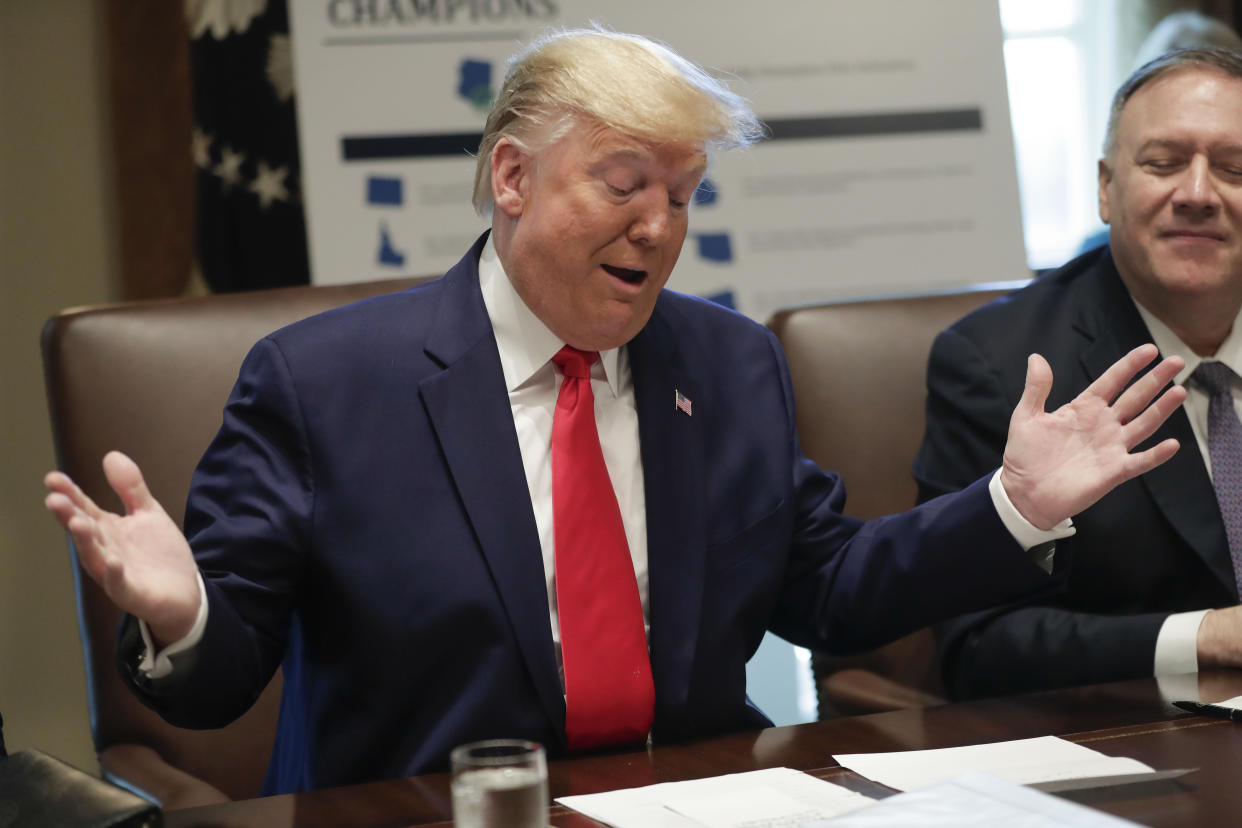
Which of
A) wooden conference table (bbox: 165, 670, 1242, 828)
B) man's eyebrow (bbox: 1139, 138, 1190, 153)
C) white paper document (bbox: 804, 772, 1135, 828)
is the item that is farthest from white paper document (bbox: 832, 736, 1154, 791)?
man's eyebrow (bbox: 1139, 138, 1190, 153)

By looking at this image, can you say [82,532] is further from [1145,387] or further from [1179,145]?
[1179,145]

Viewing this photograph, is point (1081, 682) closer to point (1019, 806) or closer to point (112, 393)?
point (1019, 806)

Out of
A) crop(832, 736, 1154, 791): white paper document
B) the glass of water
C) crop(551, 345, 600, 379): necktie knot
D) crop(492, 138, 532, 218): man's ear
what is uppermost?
crop(492, 138, 532, 218): man's ear

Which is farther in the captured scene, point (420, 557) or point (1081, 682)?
point (1081, 682)

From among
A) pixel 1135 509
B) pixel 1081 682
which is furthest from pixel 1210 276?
pixel 1081 682

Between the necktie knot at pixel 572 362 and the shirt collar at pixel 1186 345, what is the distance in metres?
0.95

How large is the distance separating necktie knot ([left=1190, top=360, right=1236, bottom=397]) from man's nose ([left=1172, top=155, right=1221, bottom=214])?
23cm

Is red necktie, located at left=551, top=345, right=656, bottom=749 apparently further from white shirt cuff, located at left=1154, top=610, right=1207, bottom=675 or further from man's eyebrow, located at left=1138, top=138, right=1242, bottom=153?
man's eyebrow, located at left=1138, top=138, right=1242, bottom=153

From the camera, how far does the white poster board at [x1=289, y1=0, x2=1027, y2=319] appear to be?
3385mm

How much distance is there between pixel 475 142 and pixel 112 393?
175 centimetres

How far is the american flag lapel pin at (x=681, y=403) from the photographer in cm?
170

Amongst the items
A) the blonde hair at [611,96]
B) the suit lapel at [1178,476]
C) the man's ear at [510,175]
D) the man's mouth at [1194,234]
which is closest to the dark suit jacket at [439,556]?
the man's ear at [510,175]

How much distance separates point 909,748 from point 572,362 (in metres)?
0.60

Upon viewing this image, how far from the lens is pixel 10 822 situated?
1050mm
